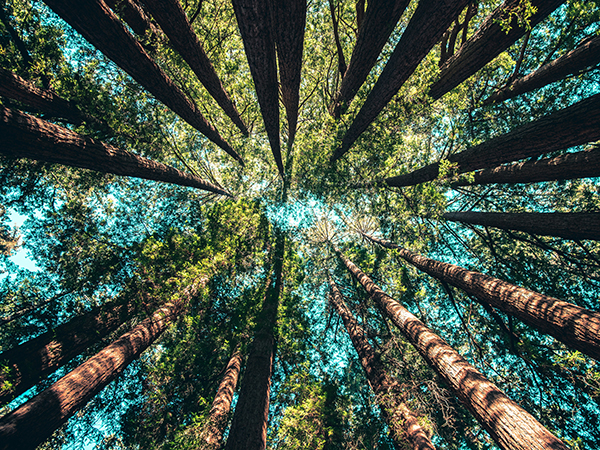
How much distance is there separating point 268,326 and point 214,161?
957 centimetres

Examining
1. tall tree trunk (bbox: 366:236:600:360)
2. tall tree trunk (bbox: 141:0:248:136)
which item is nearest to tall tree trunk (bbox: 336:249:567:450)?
tall tree trunk (bbox: 366:236:600:360)

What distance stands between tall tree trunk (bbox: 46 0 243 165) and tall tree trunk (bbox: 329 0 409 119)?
507 cm

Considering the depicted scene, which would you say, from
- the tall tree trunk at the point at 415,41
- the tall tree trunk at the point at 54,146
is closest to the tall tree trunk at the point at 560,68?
the tall tree trunk at the point at 415,41

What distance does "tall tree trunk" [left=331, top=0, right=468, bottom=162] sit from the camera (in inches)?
138

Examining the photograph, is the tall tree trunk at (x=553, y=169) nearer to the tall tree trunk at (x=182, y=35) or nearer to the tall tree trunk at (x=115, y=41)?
the tall tree trunk at (x=182, y=35)

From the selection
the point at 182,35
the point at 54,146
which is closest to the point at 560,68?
the point at 182,35

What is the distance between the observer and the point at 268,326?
6488mm

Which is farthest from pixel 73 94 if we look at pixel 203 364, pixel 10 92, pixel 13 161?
pixel 203 364

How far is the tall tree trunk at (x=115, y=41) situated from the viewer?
3785mm

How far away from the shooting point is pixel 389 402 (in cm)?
454

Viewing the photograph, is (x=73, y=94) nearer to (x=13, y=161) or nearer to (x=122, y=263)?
(x=13, y=161)

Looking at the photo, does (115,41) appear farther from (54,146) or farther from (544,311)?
(544,311)

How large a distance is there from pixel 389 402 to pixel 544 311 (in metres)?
3.53

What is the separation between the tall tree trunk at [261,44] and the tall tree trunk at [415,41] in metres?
2.63
